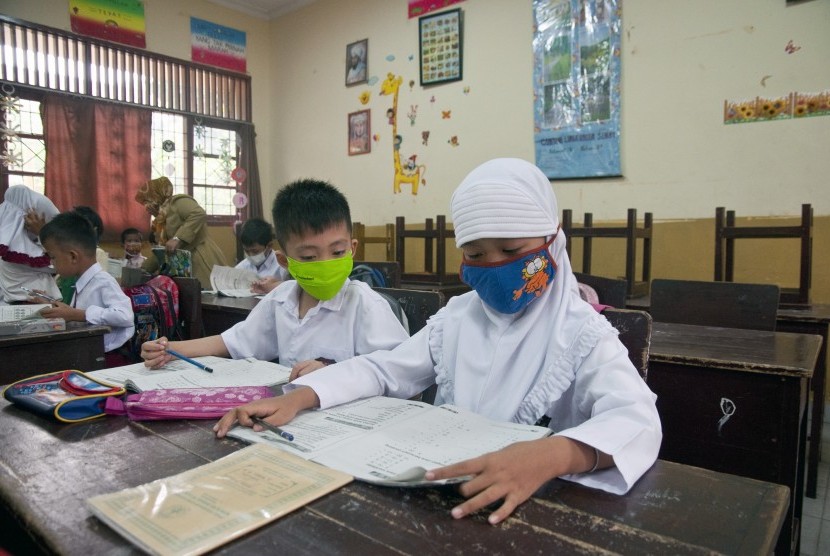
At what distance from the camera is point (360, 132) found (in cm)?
566

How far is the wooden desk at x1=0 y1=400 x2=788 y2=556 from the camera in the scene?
1.85ft

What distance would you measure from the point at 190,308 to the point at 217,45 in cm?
480

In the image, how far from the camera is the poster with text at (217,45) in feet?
20.2

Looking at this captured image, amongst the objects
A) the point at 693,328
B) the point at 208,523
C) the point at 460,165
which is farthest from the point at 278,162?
the point at 208,523

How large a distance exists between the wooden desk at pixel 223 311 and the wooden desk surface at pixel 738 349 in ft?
6.28

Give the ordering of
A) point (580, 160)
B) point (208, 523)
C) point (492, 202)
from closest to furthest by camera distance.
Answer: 1. point (208, 523)
2. point (492, 202)
3. point (580, 160)

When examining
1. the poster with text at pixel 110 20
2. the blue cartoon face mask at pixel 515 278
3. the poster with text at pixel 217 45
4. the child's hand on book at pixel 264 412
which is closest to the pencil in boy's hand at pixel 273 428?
the child's hand on book at pixel 264 412

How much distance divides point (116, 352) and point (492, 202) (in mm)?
2231

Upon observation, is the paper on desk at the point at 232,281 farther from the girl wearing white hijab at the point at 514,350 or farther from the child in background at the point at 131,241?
the girl wearing white hijab at the point at 514,350

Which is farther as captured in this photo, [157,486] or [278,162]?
[278,162]

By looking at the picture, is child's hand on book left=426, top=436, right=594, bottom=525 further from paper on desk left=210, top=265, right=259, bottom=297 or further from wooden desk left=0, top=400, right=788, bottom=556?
paper on desk left=210, top=265, right=259, bottom=297

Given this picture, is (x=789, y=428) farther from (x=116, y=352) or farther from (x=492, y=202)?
(x=116, y=352)

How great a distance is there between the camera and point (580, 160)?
13.4 ft

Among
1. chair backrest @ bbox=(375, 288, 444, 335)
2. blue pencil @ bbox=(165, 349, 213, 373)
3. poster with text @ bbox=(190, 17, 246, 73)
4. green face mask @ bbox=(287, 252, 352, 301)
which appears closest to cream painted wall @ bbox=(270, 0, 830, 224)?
poster with text @ bbox=(190, 17, 246, 73)
